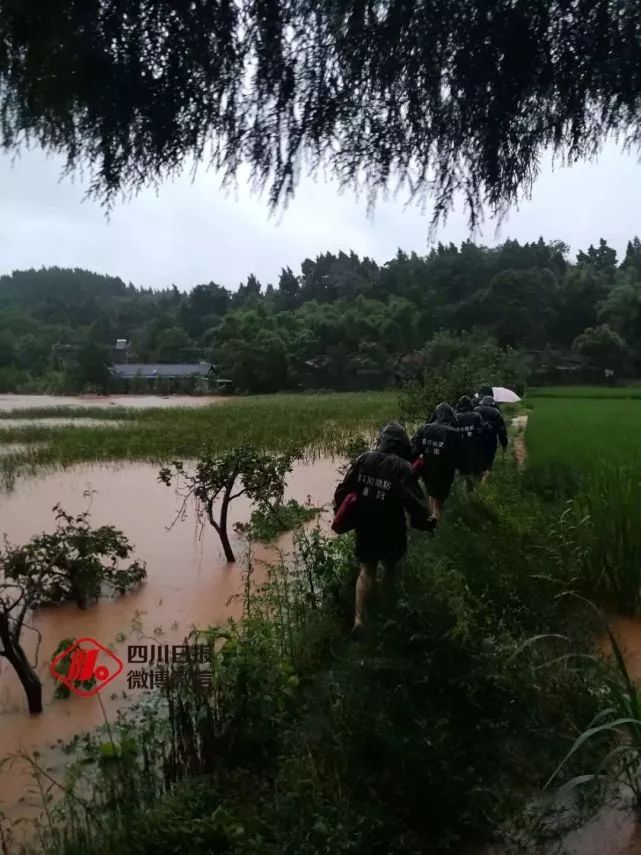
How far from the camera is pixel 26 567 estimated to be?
12.2 ft

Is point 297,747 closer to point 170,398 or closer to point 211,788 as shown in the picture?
point 211,788

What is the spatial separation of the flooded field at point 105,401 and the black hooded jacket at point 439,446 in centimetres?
1419

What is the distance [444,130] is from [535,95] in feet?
0.58

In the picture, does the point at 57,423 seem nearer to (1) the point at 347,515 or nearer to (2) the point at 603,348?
(2) the point at 603,348

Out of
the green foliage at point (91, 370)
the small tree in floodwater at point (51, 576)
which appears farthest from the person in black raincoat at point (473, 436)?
the green foliage at point (91, 370)

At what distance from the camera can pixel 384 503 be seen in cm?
370

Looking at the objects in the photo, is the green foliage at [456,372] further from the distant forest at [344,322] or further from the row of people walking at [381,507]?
the row of people walking at [381,507]

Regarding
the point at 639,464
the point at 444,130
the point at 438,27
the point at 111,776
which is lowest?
the point at 111,776

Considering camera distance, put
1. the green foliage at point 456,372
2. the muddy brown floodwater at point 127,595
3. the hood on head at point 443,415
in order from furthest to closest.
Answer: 1. the green foliage at point 456,372
2. the hood on head at point 443,415
3. the muddy brown floodwater at point 127,595

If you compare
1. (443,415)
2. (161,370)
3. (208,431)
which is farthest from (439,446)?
(161,370)

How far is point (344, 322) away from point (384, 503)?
915 centimetres

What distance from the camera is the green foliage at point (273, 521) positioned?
7.41m

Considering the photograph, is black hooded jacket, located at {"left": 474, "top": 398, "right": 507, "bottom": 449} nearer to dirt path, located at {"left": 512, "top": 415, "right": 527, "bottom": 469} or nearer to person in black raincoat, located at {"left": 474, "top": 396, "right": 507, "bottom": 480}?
person in black raincoat, located at {"left": 474, "top": 396, "right": 507, "bottom": 480}

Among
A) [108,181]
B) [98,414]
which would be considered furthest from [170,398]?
[108,181]
